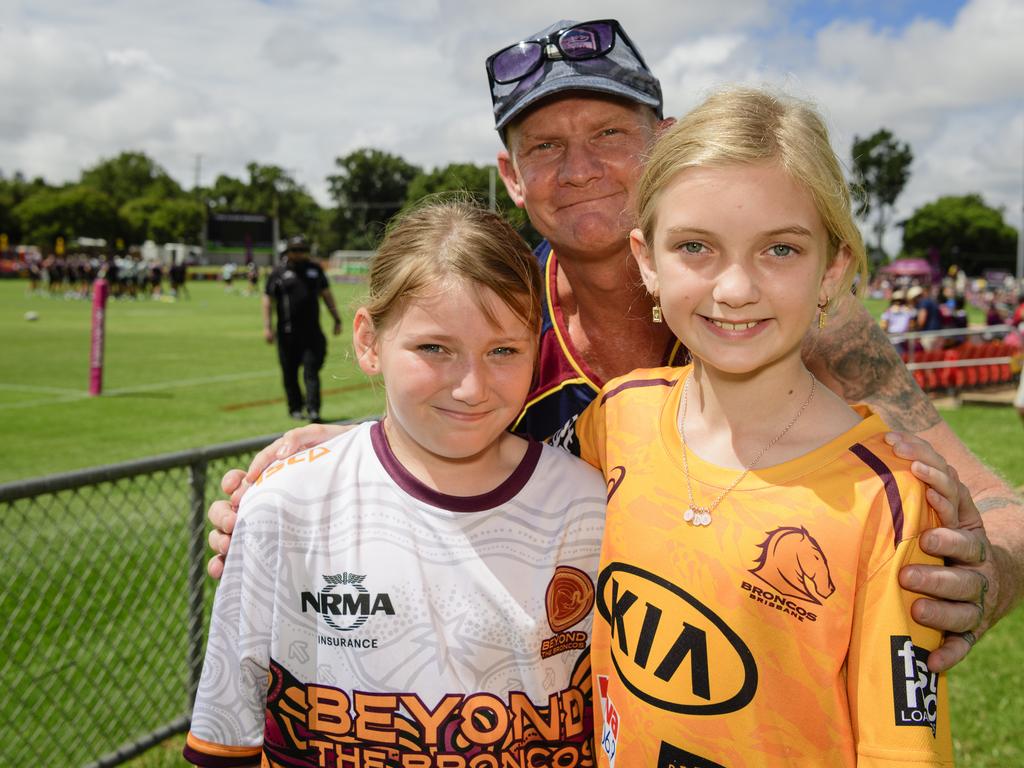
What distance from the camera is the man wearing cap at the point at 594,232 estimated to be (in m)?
2.37

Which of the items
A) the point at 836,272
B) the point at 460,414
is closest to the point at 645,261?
the point at 836,272

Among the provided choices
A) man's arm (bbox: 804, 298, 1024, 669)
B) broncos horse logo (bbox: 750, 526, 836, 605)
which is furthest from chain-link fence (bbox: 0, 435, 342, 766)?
man's arm (bbox: 804, 298, 1024, 669)

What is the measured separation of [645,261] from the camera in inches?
76.2

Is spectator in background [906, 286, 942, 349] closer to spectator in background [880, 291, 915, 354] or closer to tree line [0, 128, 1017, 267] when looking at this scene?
spectator in background [880, 291, 915, 354]

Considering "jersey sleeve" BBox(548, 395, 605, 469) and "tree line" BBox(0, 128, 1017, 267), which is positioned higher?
"tree line" BBox(0, 128, 1017, 267)

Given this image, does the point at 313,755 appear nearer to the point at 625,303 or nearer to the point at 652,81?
the point at 625,303

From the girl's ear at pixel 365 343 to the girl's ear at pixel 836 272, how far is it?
1.02 meters

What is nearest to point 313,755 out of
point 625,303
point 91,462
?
point 625,303

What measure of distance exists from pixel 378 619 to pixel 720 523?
761 mm

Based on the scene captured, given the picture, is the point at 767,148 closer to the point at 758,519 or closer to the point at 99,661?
the point at 758,519

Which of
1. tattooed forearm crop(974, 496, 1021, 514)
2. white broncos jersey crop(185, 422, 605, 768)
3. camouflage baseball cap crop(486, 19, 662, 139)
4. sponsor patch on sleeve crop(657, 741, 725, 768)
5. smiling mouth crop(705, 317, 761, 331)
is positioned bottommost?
sponsor patch on sleeve crop(657, 741, 725, 768)

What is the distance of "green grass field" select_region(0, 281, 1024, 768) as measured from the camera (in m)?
3.96

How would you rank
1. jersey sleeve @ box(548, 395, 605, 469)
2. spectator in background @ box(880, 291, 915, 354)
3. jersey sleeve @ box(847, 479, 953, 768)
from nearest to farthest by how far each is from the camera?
jersey sleeve @ box(847, 479, 953, 768), jersey sleeve @ box(548, 395, 605, 469), spectator in background @ box(880, 291, 915, 354)

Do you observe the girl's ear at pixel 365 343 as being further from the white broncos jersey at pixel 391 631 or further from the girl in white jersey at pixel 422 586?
the white broncos jersey at pixel 391 631
